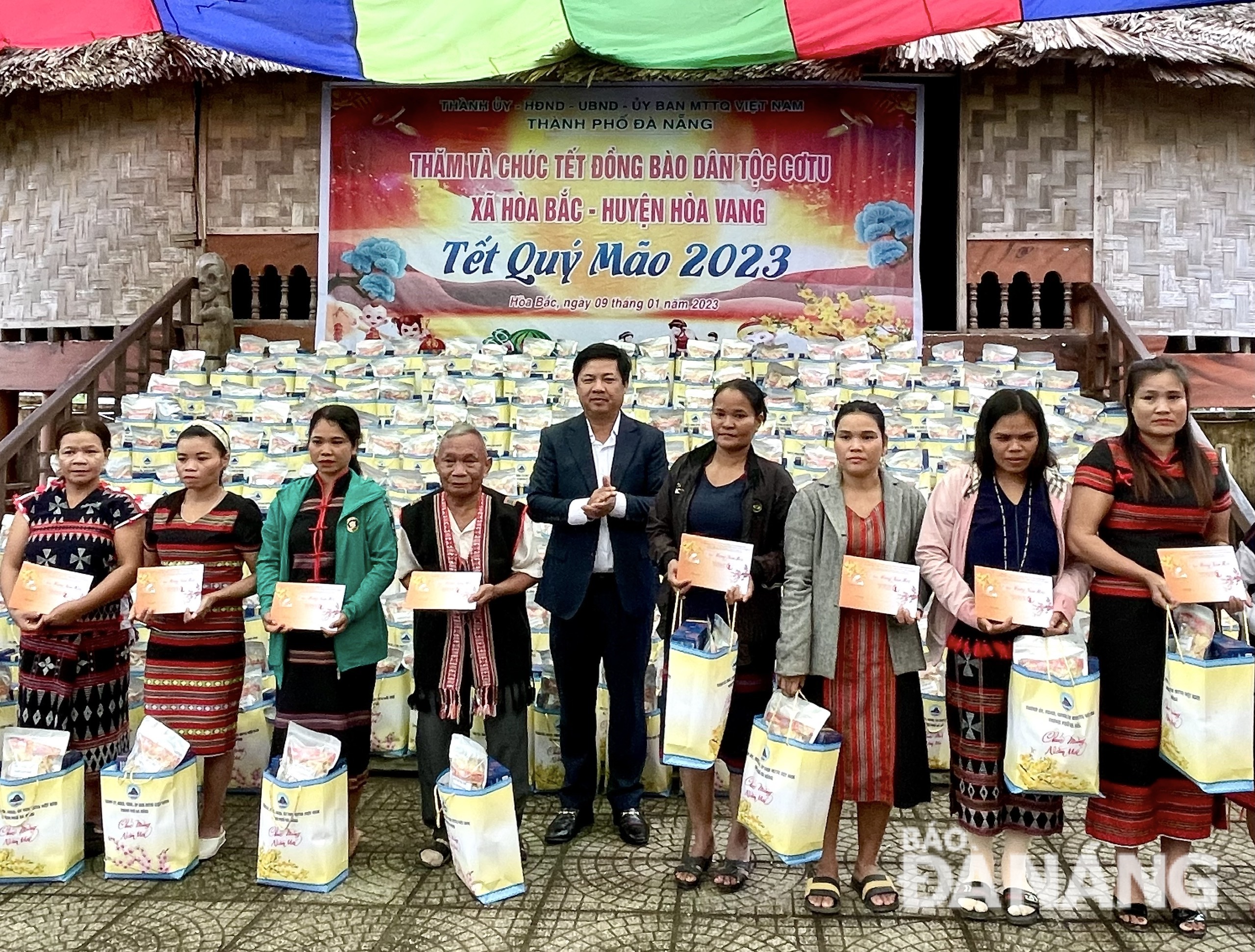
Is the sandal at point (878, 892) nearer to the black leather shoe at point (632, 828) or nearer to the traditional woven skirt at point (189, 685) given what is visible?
the black leather shoe at point (632, 828)

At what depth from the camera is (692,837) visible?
10.6ft

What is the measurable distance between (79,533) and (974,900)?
10.4ft

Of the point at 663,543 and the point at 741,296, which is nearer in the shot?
the point at 663,543

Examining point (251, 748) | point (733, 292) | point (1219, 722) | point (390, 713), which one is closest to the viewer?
point (1219, 722)

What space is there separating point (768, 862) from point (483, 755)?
107 cm

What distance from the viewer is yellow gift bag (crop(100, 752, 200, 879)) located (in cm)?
308

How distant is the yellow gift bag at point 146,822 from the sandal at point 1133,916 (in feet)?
9.58

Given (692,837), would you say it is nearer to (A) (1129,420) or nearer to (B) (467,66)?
(A) (1129,420)

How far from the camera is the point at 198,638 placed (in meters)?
3.30

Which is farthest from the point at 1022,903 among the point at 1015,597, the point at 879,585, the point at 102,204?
the point at 102,204

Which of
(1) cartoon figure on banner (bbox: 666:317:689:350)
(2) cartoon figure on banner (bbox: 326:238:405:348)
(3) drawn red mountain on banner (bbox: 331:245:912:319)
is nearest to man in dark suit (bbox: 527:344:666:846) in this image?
(1) cartoon figure on banner (bbox: 666:317:689:350)

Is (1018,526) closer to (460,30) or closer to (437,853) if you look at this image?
(437,853)

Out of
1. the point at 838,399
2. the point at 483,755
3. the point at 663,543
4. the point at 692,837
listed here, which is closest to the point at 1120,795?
the point at 692,837

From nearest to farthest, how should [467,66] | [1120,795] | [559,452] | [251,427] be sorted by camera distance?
[1120,795] < [559,452] < [251,427] < [467,66]
